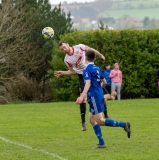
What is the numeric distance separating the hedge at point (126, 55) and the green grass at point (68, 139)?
485 inches

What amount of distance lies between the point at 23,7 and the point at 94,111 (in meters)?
25.7

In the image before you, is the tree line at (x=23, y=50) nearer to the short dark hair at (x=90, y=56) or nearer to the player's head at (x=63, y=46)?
the player's head at (x=63, y=46)

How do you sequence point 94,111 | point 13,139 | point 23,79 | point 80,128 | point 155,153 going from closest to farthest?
point 155,153
point 94,111
point 13,139
point 80,128
point 23,79

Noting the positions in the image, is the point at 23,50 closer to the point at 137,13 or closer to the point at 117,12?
the point at 137,13

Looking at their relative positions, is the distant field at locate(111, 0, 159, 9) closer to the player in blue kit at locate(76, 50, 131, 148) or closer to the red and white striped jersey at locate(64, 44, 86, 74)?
the red and white striped jersey at locate(64, 44, 86, 74)

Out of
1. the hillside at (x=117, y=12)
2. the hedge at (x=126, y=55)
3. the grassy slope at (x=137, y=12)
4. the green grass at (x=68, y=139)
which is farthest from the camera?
the grassy slope at (x=137, y=12)

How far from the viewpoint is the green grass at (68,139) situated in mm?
10438

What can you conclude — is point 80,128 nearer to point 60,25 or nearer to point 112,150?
point 112,150

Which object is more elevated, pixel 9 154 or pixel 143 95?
pixel 9 154

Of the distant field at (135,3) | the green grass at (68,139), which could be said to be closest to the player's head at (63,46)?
the green grass at (68,139)

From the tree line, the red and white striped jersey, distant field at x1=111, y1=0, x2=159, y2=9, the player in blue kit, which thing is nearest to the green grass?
the player in blue kit

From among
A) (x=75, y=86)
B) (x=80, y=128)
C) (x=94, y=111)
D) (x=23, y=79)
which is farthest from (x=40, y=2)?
(x=94, y=111)

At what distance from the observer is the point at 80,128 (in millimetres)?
15492

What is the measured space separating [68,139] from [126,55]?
19494 millimetres
